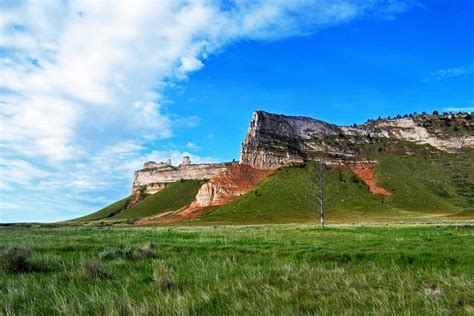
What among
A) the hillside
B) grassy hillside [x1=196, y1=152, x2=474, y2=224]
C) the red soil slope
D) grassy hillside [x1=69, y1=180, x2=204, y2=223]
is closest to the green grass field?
grassy hillside [x1=196, y1=152, x2=474, y2=224]

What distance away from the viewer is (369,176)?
132 m

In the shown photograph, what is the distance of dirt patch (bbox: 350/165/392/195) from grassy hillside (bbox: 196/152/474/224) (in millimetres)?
2169

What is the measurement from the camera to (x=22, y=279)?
9422mm

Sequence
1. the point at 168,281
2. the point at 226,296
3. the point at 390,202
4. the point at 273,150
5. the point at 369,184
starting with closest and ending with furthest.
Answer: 1. the point at 226,296
2. the point at 168,281
3. the point at 390,202
4. the point at 369,184
5. the point at 273,150

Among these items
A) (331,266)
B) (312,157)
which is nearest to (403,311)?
(331,266)

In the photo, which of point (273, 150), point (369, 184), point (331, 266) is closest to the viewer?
point (331, 266)

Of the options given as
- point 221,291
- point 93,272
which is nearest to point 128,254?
point 93,272

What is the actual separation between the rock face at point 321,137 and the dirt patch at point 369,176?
19.7 ft

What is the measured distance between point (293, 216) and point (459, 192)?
190 feet

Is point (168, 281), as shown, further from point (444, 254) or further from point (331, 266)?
point (444, 254)

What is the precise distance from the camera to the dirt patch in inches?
4806

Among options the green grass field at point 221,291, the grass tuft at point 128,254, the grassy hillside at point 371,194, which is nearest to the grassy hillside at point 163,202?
the grassy hillside at point 371,194

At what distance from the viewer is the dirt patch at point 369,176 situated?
122m

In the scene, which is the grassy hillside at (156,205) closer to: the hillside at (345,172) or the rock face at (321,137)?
the hillside at (345,172)
